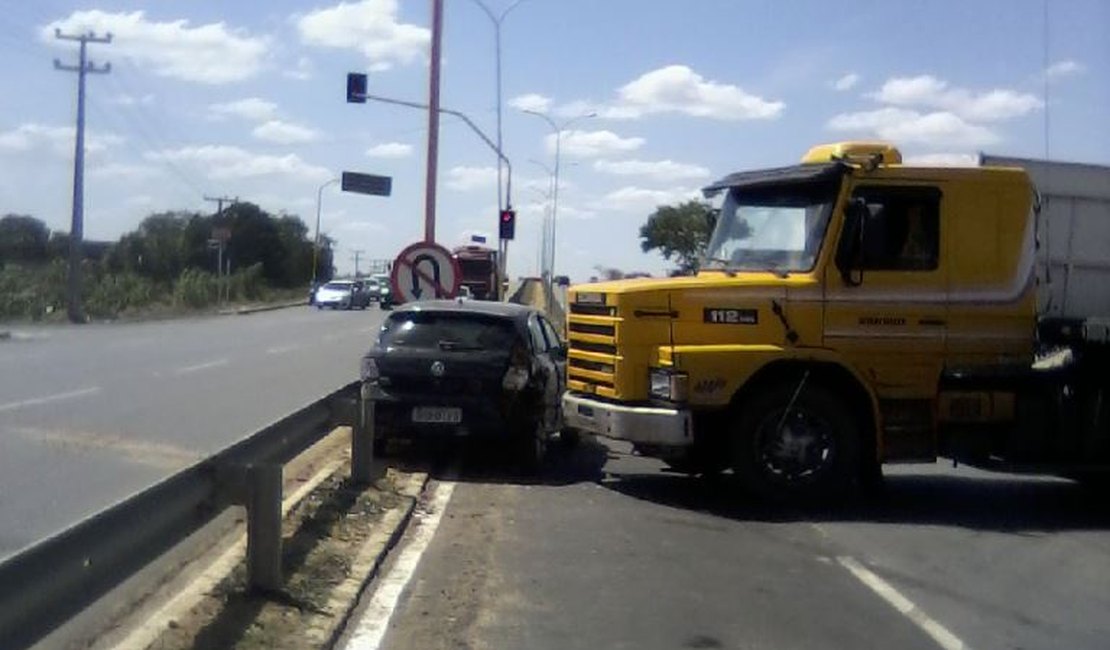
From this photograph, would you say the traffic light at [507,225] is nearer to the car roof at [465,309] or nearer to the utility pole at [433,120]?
the utility pole at [433,120]

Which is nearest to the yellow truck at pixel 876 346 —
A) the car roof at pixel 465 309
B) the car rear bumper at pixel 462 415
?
the car rear bumper at pixel 462 415

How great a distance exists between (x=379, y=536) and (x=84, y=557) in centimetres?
500

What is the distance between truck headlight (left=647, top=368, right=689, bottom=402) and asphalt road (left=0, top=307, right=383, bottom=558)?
135 inches

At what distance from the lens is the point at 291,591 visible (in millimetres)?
8531

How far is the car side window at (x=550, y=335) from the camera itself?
663 inches

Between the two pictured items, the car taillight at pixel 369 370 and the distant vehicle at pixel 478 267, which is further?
the distant vehicle at pixel 478 267

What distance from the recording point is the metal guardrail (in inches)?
198

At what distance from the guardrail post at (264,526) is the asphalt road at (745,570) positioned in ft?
2.47

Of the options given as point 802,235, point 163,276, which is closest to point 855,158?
point 802,235

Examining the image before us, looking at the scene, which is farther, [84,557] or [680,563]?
[680,563]

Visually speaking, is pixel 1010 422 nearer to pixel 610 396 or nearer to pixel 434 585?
pixel 610 396

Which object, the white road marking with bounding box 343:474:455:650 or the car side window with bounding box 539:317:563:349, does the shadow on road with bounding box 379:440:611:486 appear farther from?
the white road marking with bounding box 343:474:455:650

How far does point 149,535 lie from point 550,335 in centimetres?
1085

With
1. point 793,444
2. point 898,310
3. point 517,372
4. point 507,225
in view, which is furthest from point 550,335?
point 507,225
